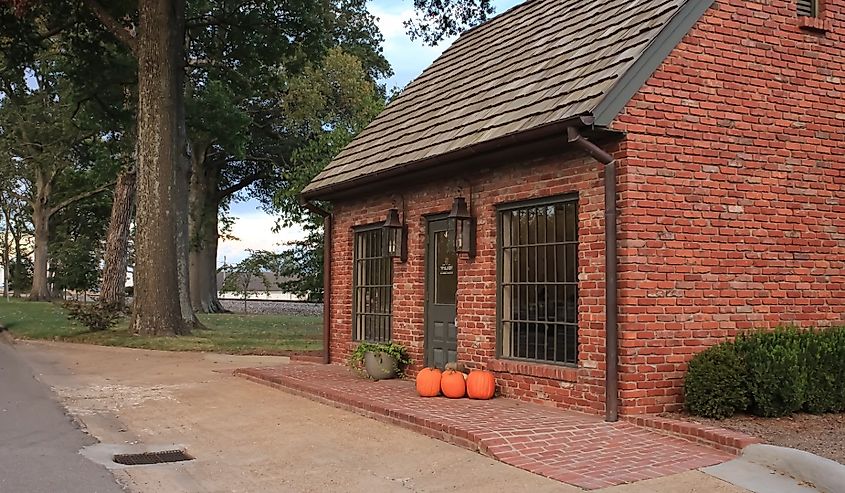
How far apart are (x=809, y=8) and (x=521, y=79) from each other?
351 cm

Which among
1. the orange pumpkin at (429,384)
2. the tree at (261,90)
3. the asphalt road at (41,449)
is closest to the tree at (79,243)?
the tree at (261,90)

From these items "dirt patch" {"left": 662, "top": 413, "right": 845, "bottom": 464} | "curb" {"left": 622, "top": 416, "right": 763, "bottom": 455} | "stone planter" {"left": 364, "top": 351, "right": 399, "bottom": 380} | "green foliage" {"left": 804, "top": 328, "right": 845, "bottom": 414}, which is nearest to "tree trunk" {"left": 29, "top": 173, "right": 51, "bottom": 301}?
"stone planter" {"left": 364, "top": 351, "right": 399, "bottom": 380}

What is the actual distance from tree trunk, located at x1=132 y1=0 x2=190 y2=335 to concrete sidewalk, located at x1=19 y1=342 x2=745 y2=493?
593 cm

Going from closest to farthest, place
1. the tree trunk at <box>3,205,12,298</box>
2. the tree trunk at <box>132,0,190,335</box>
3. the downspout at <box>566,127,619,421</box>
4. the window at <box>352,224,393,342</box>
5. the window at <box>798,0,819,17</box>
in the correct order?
the downspout at <box>566,127,619,421</box> → the window at <box>798,0,819,17</box> → the window at <box>352,224,393,342</box> → the tree trunk at <box>132,0,190,335</box> → the tree trunk at <box>3,205,12,298</box>

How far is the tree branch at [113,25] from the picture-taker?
68.1 feet

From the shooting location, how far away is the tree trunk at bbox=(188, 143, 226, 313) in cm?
3741

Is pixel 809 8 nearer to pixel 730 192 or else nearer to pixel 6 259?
pixel 730 192

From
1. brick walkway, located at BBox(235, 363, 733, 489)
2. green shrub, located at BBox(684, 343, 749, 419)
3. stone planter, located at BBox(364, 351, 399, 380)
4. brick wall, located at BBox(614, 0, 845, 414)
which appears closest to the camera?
brick walkway, located at BBox(235, 363, 733, 489)

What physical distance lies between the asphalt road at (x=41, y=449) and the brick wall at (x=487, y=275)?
462 centimetres

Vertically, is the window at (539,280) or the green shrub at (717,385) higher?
the window at (539,280)

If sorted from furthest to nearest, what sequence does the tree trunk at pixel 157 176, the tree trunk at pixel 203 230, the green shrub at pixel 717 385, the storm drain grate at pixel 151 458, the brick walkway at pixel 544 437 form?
the tree trunk at pixel 203 230 → the tree trunk at pixel 157 176 → the green shrub at pixel 717 385 → the storm drain grate at pixel 151 458 → the brick walkway at pixel 544 437

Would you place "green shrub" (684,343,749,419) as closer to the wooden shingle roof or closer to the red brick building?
the red brick building

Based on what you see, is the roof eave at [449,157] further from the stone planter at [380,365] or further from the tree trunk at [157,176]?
the tree trunk at [157,176]

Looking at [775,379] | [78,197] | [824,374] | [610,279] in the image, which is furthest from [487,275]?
[78,197]
